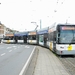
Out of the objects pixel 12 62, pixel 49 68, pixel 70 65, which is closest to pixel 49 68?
pixel 49 68

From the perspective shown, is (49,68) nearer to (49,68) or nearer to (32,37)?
(49,68)

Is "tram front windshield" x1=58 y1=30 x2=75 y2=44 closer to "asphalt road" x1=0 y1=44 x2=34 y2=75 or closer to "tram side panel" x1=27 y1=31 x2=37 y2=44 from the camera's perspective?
"asphalt road" x1=0 y1=44 x2=34 y2=75

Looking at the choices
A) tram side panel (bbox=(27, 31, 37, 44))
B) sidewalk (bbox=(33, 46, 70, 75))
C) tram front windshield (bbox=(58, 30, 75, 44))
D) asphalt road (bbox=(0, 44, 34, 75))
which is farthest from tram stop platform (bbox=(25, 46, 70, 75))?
tram side panel (bbox=(27, 31, 37, 44))

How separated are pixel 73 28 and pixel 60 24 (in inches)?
48.4

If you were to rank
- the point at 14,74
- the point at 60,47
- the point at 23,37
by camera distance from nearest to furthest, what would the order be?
the point at 14,74 → the point at 60,47 → the point at 23,37

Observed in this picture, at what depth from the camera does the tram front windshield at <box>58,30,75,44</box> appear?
81.8ft

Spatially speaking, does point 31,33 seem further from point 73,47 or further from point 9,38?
point 73,47

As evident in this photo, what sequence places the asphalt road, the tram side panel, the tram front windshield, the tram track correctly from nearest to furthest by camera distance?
1. the asphalt road
2. the tram track
3. the tram front windshield
4. the tram side panel

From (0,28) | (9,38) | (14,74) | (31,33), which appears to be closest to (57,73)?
(14,74)

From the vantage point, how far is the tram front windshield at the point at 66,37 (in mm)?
24938

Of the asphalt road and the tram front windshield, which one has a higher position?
the tram front windshield

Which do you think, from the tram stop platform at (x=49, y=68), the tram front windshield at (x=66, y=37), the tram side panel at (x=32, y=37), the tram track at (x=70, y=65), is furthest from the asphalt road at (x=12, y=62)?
the tram side panel at (x=32, y=37)

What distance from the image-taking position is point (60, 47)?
2467 cm

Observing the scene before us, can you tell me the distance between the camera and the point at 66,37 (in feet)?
82.4
